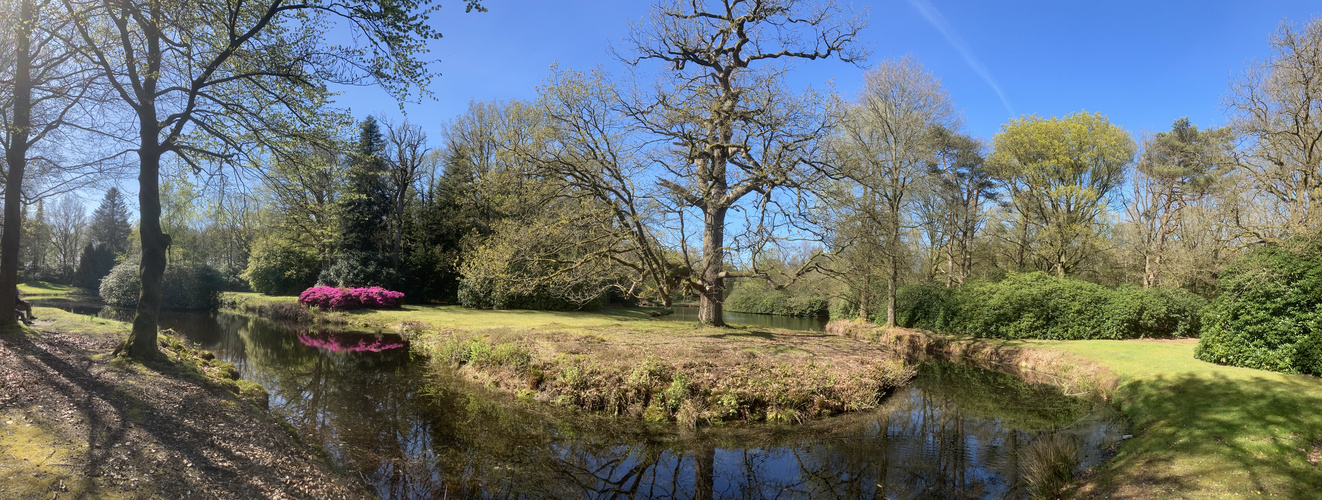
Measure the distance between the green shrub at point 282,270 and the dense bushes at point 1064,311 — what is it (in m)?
35.4

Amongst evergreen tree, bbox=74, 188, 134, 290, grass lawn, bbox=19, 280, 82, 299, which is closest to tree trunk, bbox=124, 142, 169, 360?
grass lawn, bbox=19, 280, 82, 299

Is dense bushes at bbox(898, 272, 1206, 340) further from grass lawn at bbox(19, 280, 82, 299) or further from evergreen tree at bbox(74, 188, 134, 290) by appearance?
evergreen tree at bbox(74, 188, 134, 290)

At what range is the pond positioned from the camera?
6.66 metres

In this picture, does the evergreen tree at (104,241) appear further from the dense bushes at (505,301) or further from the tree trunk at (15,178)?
the tree trunk at (15,178)

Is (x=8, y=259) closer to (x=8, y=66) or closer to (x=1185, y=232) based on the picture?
(x=8, y=66)

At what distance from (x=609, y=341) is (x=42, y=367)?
9.09 meters

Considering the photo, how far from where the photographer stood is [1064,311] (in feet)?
60.6

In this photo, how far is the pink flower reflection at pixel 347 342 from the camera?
1709cm

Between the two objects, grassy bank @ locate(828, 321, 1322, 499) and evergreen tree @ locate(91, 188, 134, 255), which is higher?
evergreen tree @ locate(91, 188, 134, 255)

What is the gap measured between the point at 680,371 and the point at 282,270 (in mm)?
33551

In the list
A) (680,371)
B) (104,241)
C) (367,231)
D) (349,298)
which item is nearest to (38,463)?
(680,371)

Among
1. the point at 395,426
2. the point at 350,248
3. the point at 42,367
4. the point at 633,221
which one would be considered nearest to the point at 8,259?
the point at 42,367

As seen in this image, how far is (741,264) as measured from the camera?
16.3 metres

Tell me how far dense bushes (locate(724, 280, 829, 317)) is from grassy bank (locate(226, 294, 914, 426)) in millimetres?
25464
